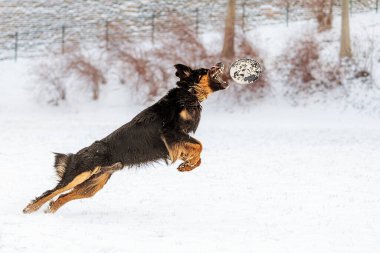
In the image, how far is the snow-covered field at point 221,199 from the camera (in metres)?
6.60

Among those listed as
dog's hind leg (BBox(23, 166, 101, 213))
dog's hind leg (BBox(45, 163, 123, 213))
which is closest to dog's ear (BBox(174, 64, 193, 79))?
dog's hind leg (BBox(45, 163, 123, 213))

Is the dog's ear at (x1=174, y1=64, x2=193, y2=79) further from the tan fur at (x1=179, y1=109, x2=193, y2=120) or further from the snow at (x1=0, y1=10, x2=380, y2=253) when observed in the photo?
the snow at (x1=0, y1=10, x2=380, y2=253)

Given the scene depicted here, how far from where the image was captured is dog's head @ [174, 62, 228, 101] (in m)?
7.86

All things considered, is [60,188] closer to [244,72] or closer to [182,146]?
[182,146]

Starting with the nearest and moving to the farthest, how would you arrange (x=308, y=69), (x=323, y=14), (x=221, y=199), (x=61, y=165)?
1. (x=61, y=165)
2. (x=221, y=199)
3. (x=308, y=69)
4. (x=323, y=14)

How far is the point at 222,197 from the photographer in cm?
955

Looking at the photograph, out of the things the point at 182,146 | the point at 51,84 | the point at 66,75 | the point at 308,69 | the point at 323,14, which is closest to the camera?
the point at 182,146

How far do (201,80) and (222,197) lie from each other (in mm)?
2300

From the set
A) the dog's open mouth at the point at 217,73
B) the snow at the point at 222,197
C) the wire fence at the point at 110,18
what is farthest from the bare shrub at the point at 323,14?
the dog's open mouth at the point at 217,73

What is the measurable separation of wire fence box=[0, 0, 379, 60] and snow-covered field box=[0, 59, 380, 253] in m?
12.5

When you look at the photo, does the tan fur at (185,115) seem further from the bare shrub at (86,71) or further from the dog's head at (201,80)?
the bare shrub at (86,71)

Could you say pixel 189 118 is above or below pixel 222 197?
above

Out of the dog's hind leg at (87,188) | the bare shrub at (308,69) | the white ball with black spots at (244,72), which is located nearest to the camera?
the dog's hind leg at (87,188)

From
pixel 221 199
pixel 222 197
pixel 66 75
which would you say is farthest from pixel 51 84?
pixel 221 199
